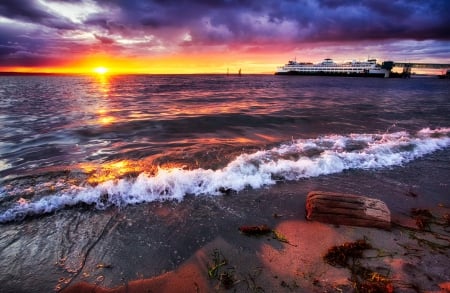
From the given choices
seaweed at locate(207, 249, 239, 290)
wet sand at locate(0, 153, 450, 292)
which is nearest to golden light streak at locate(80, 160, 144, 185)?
wet sand at locate(0, 153, 450, 292)

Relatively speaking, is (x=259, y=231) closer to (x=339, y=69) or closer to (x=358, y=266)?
(x=358, y=266)

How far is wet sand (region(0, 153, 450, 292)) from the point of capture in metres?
3.79

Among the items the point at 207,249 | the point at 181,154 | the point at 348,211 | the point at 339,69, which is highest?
the point at 339,69

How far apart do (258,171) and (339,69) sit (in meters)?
148

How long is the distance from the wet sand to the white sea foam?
1.35ft

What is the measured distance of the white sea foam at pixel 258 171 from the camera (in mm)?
6230

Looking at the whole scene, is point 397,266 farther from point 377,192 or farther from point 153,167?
point 153,167

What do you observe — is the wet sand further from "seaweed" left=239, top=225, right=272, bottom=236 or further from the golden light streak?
the golden light streak

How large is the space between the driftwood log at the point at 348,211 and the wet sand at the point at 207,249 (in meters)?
0.16

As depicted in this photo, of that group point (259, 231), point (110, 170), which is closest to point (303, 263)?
point (259, 231)

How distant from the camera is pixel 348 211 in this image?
5.18 metres

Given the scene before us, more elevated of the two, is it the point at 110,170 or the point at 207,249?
the point at 110,170

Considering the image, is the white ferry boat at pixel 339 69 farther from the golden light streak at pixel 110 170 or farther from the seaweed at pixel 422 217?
the golden light streak at pixel 110 170

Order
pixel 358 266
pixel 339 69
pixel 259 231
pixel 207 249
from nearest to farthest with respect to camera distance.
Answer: pixel 358 266 → pixel 207 249 → pixel 259 231 → pixel 339 69
